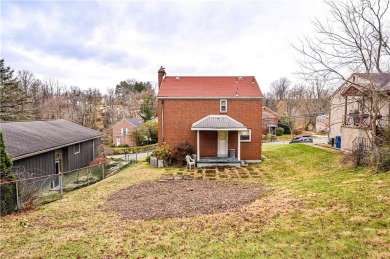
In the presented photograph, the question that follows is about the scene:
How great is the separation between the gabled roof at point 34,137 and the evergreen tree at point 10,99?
1882 cm

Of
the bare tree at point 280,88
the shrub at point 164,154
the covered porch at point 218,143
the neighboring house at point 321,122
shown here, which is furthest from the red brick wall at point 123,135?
the bare tree at point 280,88

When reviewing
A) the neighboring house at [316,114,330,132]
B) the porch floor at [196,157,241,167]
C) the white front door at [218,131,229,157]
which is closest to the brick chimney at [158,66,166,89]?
the white front door at [218,131,229,157]

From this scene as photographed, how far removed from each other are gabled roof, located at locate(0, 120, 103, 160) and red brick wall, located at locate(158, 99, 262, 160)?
7.38 metres

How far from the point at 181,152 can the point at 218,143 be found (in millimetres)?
3213

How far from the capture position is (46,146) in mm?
15078

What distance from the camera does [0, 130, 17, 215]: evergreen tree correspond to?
902 cm

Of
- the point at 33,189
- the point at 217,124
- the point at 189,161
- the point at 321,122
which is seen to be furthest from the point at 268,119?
the point at 33,189

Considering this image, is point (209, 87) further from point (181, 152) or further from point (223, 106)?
point (181, 152)

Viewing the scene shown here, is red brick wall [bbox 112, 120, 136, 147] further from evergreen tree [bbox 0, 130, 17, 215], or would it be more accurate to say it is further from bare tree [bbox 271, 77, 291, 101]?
bare tree [bbox 271, 77, 291, 101]

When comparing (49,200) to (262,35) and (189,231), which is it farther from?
(262,35)

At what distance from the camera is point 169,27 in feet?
67.4

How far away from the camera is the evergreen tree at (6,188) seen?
29.6 feet

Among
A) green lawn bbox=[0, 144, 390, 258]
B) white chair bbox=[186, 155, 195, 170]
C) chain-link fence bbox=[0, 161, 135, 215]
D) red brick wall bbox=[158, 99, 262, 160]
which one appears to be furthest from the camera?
red brick wall bbox=[158, 99, 262, 160]

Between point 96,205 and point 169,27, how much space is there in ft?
52.1
